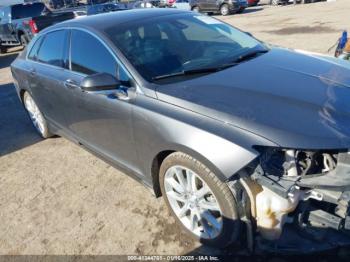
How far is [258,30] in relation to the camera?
13.4 metres

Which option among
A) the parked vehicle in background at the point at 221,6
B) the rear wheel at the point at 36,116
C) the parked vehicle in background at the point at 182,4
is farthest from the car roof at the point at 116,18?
the parked vehicle in background at the point at 182,4

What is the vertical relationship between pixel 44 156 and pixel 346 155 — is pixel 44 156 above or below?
below

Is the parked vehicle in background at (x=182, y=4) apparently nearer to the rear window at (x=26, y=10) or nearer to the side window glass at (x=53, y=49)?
the rear window at (x=26, y=10)

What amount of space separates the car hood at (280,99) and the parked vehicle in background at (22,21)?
1112 centimetres

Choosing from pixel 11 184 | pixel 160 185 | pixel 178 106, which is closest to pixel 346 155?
pixel 178 106

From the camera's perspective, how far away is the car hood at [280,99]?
2.12m

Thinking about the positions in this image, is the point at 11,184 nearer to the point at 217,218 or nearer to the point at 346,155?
the point at 217,218

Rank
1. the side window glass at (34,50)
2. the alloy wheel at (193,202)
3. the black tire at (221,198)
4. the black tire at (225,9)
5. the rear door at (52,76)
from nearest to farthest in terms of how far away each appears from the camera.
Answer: the black tire at (221,198) → the alloy wheel at (193,202) → the rear door at (52,76) → the side window glass at (34,50) → the black tire at (225,9)

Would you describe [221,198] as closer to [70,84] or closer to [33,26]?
[70,84]

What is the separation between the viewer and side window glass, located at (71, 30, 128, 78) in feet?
10.1

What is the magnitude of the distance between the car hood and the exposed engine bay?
0.38 feet

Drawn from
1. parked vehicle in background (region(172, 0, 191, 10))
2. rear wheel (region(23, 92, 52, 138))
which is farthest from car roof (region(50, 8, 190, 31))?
parked vehicle in background (region(172, 0, 191, 10))

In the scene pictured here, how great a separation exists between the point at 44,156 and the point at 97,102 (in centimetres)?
188

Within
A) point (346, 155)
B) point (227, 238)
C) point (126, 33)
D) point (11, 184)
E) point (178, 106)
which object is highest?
point (126, 33)
